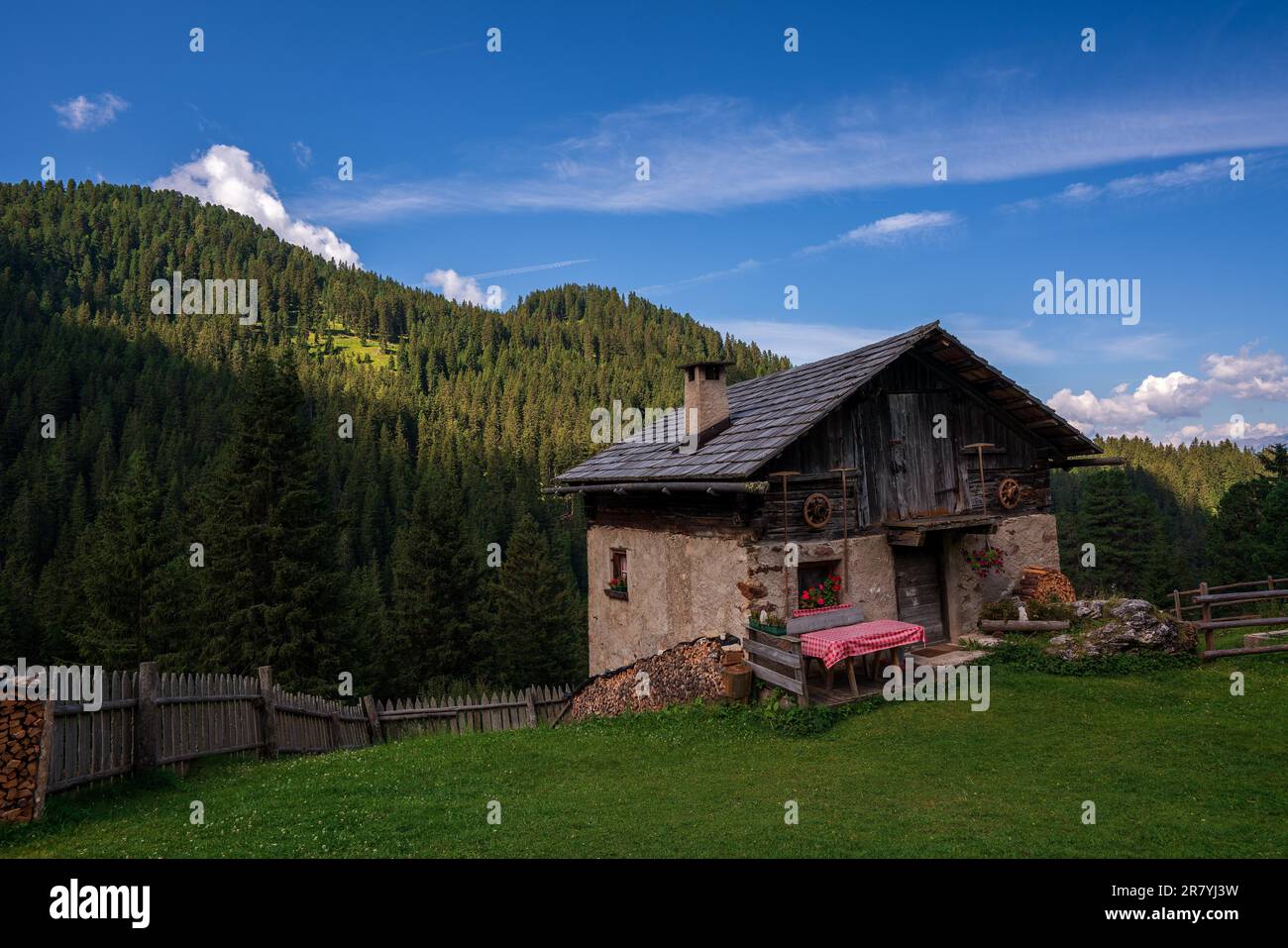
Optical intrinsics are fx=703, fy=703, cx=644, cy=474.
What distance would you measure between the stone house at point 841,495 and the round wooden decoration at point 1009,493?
36mm

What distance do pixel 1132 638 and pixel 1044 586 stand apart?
3.14 metres

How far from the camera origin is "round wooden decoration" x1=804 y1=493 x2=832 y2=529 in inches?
564

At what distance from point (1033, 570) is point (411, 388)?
156437 millimetres

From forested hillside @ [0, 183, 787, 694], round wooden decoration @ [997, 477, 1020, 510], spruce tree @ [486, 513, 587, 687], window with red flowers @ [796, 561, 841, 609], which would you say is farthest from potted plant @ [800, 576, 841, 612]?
spruce tree @ [486, 513, 587, 687]

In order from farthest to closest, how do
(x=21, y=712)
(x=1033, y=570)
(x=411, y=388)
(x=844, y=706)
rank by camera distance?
(x=411, y=388) < (x=1033, y=570) < (x=844, y=706) < (x=21, y=712)

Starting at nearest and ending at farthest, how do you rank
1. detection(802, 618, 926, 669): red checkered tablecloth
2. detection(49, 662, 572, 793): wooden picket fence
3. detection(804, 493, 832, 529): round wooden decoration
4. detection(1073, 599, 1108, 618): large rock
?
detection(49, 662, 572, 793): wooden picket fence < detection(802, 618, 926, 669): red checkered tablecloth < detection(804, 493, 832, 529): round wooden decoration < detection(1073, 599, 1108, 618): large rock

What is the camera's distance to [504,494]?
93.3 metres

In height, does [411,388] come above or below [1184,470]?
above

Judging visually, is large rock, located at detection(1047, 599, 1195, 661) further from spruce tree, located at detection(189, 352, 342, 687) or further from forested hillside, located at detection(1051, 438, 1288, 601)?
spruce tree, located at detection(189, 352, 342, 687)

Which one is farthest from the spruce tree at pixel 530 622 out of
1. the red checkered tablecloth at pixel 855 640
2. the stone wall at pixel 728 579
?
the red checkered tablecloth at pixel 855 640

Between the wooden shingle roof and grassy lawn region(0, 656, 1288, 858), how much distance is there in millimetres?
5054

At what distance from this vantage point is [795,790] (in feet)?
28.8
